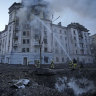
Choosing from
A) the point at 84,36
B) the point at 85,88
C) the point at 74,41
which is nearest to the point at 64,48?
the point at 74,41

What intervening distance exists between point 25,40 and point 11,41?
4.34m

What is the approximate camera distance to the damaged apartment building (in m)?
31.2

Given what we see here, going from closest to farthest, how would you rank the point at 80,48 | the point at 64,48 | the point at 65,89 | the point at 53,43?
1. the point at 65,89
2. the point at 53,43
3. the point at 64,48
4. the point at 80,48

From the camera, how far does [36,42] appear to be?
106ft

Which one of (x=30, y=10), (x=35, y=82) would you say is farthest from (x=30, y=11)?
(x=35, y=82)

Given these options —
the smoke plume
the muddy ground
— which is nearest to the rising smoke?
the smoke plume

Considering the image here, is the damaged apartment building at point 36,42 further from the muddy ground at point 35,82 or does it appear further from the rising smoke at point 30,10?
the muddy ground at point 35,82

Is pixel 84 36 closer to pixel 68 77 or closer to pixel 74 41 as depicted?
pixel 74 41

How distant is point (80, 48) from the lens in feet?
145

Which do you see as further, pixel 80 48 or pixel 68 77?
pixel 80 48

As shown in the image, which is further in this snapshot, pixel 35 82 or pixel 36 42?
pixel 36 42

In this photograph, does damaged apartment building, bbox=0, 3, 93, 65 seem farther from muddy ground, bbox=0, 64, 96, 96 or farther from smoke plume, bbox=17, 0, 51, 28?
muddy ground, bbox=0, 64, 96, 96

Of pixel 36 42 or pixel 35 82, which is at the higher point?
pixel 36 42

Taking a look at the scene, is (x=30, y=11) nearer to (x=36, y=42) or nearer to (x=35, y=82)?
(x=36, y=42)
